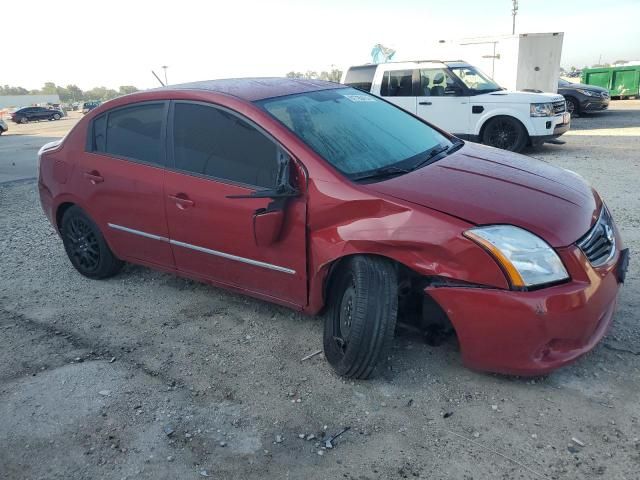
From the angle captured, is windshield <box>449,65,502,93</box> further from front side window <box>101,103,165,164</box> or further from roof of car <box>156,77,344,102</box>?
front side window <box>101,103,165,164</box>

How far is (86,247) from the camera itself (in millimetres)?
4473

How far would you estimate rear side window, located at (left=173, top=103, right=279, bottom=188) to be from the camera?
319cm

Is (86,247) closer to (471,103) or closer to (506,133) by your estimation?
(471,103)

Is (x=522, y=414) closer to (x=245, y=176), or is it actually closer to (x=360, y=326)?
(x=360, y=326)

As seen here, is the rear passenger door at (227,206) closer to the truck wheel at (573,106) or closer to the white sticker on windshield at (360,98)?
the white sticker on windshield at (360,98)

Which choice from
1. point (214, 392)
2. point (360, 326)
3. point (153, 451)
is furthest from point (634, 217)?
point (153, 451)

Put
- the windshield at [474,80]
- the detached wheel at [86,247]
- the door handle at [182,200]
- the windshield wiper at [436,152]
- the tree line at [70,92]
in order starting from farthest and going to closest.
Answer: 1. the tree line at [70,92]
2. the windshield at [474,80]
3. the detached wheel at [86,247]
4. the door handle at [182,200]
5. the windshield wiper at [436,152]

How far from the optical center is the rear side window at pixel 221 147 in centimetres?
319

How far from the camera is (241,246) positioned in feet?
10.9

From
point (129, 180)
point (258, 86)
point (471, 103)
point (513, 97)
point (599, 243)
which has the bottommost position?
point (599, 243)

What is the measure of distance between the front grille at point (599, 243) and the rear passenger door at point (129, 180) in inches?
104

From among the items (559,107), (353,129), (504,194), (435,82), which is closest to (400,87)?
(435,82)

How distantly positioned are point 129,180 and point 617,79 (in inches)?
900

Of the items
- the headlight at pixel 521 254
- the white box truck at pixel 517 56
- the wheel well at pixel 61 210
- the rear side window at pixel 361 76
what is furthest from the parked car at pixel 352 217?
the white box truck at pixel 517 56
